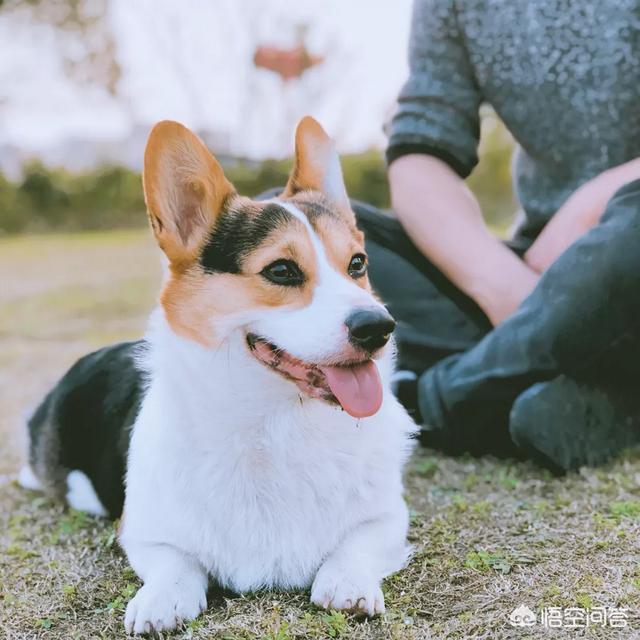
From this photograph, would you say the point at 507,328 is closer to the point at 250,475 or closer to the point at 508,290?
the point at 508,290

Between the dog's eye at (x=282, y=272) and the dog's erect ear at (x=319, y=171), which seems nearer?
the dog's eye at (x=282, y=272)

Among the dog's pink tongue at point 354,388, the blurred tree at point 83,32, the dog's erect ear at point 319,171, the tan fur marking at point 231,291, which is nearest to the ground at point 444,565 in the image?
the dog's pink tongue at point 354,388

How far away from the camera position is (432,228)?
3223 mm

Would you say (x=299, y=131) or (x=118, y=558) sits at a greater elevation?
(x=299, y=131)

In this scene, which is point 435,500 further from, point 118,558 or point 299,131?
point 299,131

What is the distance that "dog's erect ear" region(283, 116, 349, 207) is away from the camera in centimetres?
248

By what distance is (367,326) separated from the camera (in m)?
1.85

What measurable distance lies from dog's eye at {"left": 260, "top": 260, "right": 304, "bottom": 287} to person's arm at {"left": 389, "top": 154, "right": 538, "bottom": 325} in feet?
4.00

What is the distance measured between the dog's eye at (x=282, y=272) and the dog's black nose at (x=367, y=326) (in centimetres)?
24

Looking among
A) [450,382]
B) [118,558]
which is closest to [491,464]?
[450,382]

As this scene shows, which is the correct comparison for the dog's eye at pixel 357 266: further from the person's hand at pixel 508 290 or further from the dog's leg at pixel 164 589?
the person's hand at pixel 508 290

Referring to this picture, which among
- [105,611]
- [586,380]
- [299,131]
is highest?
[299,131]

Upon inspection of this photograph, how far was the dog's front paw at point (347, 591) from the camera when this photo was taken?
5.94ft

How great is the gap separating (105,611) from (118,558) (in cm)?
30
